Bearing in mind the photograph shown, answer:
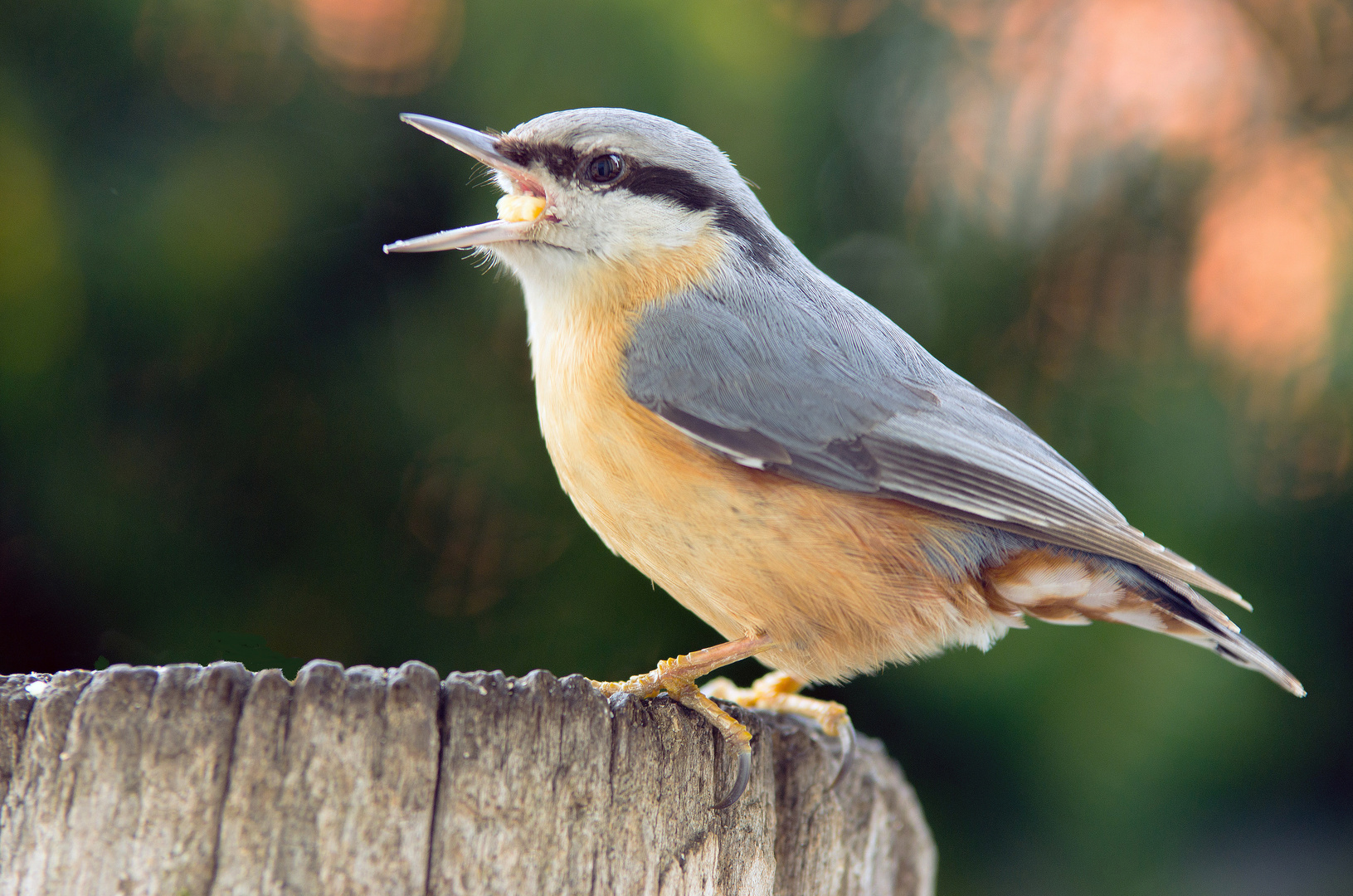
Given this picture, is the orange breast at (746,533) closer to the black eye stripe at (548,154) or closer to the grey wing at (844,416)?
the grey wing at (844,416)

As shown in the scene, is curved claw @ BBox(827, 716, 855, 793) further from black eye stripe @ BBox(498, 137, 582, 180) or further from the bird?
black eye stripe @ BBox(498, 137, 582, 180)

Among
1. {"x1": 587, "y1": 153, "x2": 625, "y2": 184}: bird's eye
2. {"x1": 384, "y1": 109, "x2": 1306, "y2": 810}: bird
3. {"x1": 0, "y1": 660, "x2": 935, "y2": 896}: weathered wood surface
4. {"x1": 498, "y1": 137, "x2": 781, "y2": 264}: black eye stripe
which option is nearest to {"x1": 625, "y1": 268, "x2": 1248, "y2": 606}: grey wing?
{"x1": 384, "y1": 109, "x2": 1306, "y2": 810}: bird

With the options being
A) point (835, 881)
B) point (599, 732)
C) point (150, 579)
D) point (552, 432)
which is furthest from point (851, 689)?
point (150, 579)

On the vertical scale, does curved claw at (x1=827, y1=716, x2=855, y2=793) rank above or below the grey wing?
below

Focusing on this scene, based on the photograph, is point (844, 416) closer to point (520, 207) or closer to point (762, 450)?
point (762, 450)

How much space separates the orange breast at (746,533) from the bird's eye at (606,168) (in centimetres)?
30

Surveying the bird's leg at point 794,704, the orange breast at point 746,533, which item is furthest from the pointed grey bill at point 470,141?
the bird's leg at point 794,704

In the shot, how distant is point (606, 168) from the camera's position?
2.49 metres

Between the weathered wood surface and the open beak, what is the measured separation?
1.08 metres

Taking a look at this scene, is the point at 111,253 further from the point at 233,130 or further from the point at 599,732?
the point at 599,732

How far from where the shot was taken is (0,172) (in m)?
2.92

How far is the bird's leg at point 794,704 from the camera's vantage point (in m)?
2.42

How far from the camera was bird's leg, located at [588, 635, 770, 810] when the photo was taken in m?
1.86

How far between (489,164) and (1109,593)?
1.75 m
